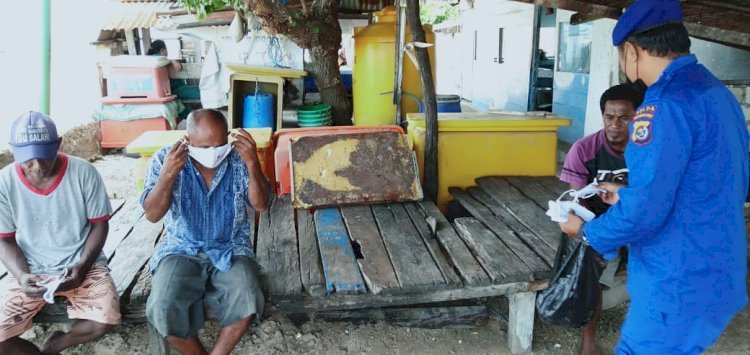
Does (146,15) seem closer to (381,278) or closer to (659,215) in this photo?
(381,278)

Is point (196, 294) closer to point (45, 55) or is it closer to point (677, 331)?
point (677, 331)

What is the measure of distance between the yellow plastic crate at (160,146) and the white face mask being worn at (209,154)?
57.9 inches

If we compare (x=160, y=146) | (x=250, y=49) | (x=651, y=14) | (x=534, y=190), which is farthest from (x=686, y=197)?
(x=250, y=49)

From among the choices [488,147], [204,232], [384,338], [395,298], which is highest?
[488,147]

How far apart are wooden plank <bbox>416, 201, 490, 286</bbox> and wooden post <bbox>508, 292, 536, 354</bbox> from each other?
27 centimetres

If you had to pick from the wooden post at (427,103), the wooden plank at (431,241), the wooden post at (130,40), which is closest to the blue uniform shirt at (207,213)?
the wooden plank at (431,241)

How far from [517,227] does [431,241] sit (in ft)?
2.01

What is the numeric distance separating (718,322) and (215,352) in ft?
7.01

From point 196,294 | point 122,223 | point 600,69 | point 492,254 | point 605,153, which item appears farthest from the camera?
point 600,69

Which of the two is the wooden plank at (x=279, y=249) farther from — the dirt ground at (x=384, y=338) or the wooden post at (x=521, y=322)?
the wooden post at (x=521, y=322)

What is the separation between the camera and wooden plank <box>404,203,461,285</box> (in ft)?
9.72

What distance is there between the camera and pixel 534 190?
4258 mm

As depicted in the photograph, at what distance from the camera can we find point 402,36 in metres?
5.27

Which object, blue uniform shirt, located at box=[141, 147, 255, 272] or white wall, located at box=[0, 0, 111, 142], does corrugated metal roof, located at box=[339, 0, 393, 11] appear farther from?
blue uniform shirt, located at box=[141, 147, 255, 272]
